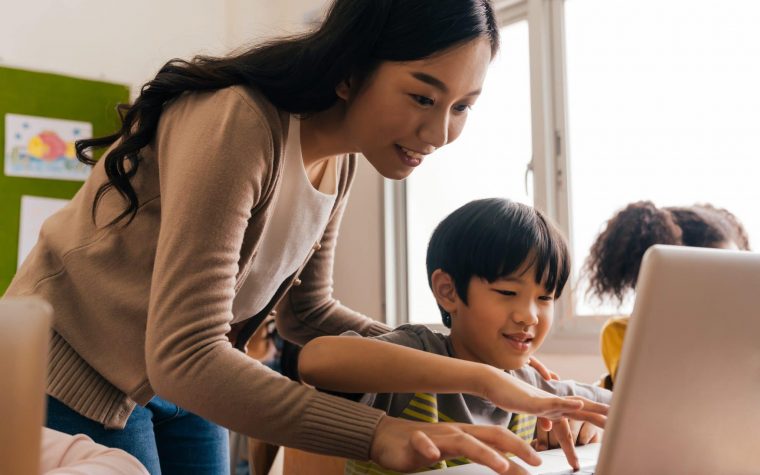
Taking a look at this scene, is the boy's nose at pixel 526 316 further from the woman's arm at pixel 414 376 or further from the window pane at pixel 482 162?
the window pane at pixel 482 162

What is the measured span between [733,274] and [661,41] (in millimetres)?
2100

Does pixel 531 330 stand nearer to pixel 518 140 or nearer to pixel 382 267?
pixel 518 140

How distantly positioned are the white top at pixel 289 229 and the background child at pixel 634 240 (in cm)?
86

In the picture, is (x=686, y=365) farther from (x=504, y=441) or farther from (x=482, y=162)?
(x=482, y=162)

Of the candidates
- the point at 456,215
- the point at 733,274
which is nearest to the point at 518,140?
the point at 456,215

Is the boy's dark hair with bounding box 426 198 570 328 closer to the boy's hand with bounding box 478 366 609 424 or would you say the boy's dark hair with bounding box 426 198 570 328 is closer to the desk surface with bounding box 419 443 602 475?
the desk surface with bounding box 419 443 602 475

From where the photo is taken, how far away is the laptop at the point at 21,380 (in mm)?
370

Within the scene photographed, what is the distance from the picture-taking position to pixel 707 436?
2.31ft

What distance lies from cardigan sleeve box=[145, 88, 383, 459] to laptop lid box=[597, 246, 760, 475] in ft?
0.82

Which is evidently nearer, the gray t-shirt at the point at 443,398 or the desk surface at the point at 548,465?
the desk surface at the point at 548,465

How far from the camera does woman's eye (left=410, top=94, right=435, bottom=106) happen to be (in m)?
0.97

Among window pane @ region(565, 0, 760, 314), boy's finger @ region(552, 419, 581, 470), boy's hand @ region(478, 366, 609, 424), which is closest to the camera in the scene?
boy's hand @ region(478, 366, 609, 424)

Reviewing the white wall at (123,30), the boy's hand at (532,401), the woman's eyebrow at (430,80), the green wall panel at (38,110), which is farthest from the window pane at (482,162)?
the boy's hand at (532,401)

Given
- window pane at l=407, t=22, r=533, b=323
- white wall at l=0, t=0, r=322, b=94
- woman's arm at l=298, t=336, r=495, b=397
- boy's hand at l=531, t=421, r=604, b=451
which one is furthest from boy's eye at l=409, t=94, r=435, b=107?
white wall at l=0, t=0, r=322, b=94
